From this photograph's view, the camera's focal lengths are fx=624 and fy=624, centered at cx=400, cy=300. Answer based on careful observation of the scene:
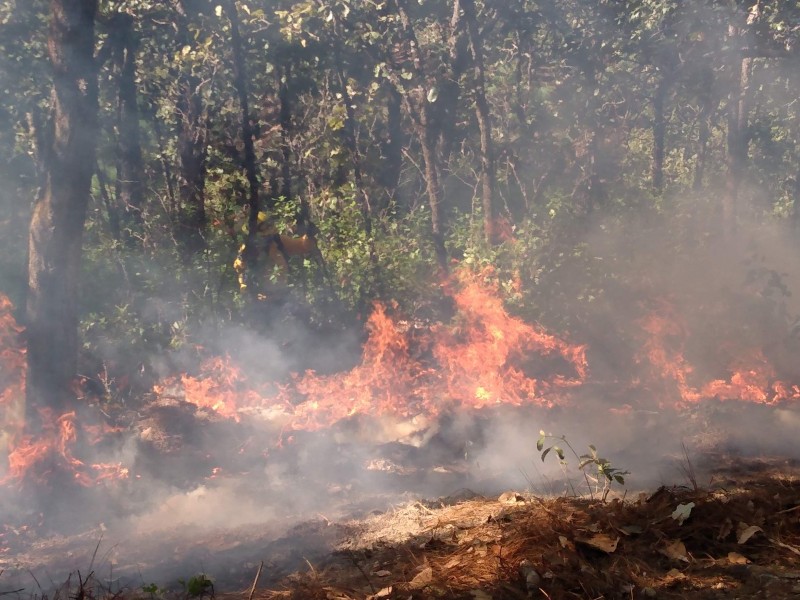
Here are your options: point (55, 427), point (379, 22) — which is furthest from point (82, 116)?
point (379, 22)

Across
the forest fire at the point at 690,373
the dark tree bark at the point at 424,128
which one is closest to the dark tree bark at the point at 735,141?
the forest fire at the point at 690,373

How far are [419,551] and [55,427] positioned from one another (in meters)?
7.00

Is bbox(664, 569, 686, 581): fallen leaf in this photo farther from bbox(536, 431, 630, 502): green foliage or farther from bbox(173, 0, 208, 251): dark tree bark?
bbox(173, 0, 208, 251): dark tree bark

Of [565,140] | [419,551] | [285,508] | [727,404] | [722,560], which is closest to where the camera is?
[722,560]

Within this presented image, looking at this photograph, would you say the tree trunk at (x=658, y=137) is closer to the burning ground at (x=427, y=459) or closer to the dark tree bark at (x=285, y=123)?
the burning ground at (x=427, y=459)

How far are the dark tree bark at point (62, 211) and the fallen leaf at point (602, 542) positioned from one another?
8559mm

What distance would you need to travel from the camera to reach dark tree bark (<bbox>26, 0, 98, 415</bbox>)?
9.15 meters

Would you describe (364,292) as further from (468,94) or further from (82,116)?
(82,116)

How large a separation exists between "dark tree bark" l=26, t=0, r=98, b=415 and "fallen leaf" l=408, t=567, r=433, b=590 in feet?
25.2

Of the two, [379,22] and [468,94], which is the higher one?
[379,22]

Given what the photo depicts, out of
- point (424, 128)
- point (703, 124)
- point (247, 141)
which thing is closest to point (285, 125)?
A: point (247, 141)

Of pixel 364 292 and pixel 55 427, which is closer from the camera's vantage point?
pixel 55 427

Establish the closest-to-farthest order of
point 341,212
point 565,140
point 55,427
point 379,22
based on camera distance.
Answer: point 55,427
point 379,22
point 341,212
point 565,140

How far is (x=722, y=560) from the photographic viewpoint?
13.0 feet
